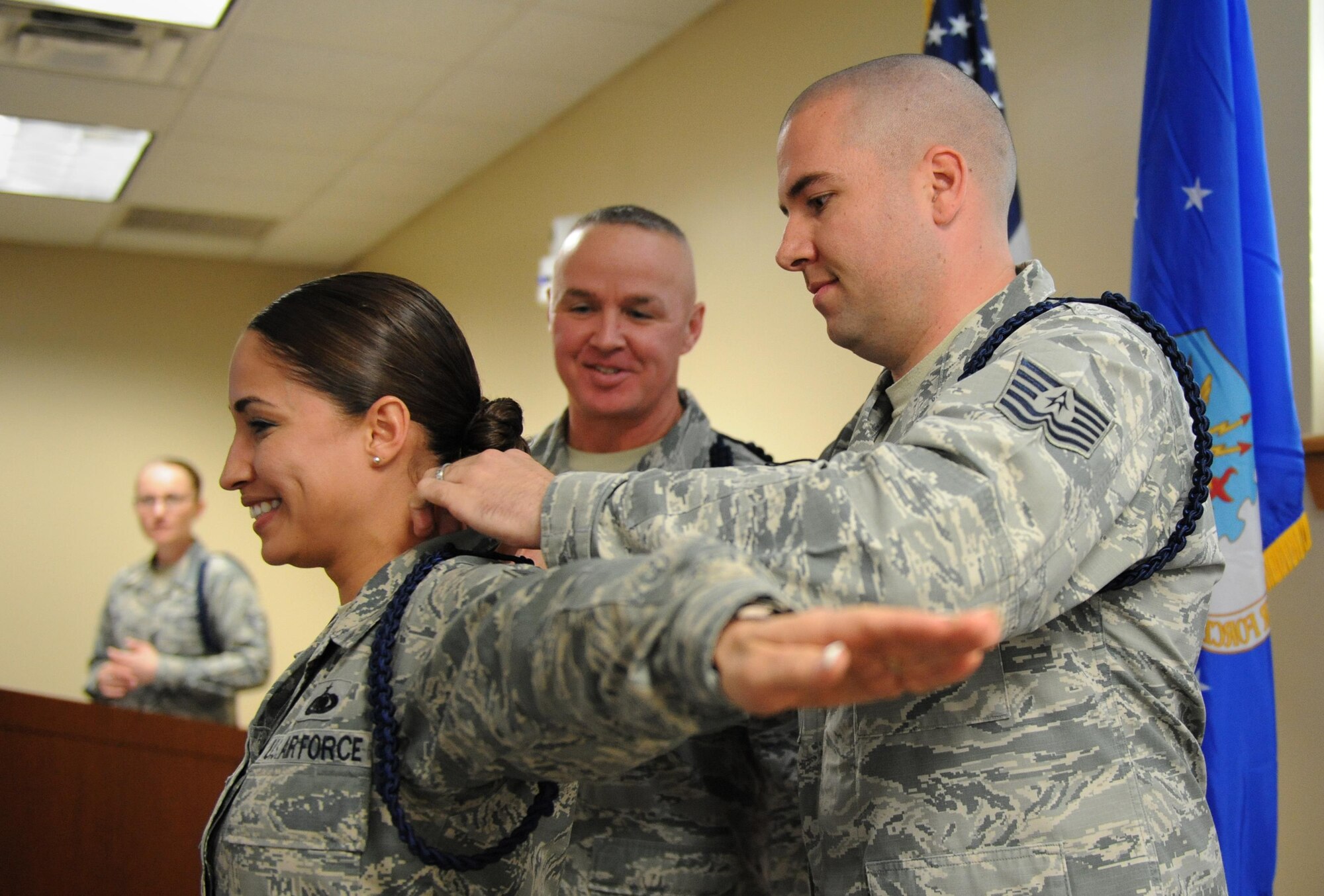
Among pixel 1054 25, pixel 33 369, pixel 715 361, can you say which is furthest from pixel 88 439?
pixel 1054 25

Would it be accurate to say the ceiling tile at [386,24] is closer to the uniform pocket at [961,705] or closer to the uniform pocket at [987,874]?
the uniform pocket at [961,705]

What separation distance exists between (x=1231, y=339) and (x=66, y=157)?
550 cm

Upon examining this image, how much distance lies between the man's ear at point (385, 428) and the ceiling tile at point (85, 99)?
166 inches

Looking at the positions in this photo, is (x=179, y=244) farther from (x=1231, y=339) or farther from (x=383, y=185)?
(x=1231, y=339)

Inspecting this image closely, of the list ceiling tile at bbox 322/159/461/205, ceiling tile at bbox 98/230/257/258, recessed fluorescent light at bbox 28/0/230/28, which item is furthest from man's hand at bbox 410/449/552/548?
ceiling tile at bbox 98/230/257/258

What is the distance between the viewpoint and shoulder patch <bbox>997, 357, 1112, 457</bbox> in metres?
1.01

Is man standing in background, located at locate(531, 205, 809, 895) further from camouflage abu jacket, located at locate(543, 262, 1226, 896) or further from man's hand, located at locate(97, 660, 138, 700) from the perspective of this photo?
man's hand, located at locate(97, 660, 138, 700)

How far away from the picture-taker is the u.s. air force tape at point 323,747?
1.06 meters

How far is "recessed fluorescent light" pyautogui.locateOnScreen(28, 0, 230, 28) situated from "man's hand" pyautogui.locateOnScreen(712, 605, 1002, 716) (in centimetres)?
411

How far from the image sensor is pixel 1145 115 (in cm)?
220

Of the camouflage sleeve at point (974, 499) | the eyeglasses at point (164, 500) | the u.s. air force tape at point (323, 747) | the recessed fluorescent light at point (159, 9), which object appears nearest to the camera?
the camouflage sleeve at point (974, 499)

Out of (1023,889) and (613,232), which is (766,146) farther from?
(1023,889)

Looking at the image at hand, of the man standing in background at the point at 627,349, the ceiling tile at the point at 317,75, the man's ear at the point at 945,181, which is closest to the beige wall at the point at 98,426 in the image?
the ceiling tile at the point at 317,75

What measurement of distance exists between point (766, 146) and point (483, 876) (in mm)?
3170
